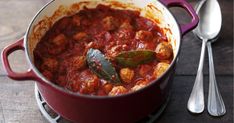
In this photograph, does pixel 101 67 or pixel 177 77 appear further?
pixel 177 77

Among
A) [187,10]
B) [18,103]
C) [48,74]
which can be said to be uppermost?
[187,10]

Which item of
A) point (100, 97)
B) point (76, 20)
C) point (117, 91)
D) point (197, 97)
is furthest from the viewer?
point (76, 20)

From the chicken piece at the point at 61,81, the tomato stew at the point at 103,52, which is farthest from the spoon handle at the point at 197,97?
the chicken piece at the point at 61,81

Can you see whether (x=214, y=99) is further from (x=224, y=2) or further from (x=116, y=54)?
(x=224, y=2)

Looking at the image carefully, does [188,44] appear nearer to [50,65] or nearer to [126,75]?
[126,75]

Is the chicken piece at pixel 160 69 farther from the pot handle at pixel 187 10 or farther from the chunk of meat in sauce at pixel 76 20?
the chunk of meat in sauce at pixel 76 20

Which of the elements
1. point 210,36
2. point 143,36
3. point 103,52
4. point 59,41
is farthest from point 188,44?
point 59,41
